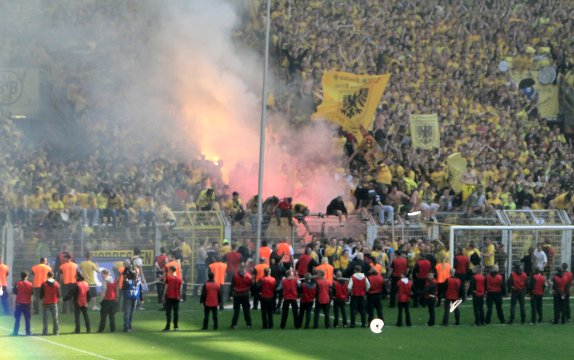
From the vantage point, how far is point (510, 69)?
45000 millimetres

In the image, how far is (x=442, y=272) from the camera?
29953 millimetres

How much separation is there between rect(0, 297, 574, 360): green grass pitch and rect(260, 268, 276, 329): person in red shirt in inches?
9.1

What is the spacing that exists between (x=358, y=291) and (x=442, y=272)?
2816 millimetres

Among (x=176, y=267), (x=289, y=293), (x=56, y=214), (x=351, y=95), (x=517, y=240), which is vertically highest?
(x=351, y=95)

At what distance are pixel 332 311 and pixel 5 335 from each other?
7.21m

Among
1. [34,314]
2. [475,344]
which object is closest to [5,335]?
[34,314]

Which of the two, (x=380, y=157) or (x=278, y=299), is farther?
(x=380, y=157)

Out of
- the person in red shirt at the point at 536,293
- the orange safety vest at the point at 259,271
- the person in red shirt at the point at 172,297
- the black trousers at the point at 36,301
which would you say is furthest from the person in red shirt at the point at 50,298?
the person in red shirt at the point at 536,293

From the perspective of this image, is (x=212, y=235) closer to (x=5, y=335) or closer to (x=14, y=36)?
(x=5, y=335)

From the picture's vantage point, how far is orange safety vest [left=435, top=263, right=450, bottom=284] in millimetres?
29844

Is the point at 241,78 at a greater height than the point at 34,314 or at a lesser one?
greater

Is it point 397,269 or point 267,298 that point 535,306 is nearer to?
point 397,269

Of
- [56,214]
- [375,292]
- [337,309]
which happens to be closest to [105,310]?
[337,309]

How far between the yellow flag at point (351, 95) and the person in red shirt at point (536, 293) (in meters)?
Answer: 8.69
